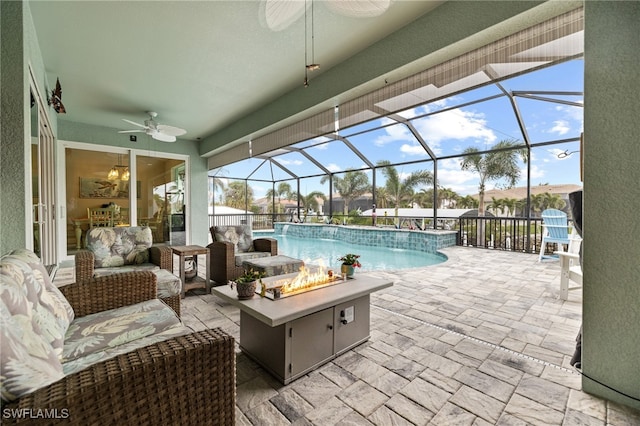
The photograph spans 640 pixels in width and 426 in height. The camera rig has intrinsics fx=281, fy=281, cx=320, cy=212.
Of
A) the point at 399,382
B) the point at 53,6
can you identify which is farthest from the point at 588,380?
Answer: the point at 53,6

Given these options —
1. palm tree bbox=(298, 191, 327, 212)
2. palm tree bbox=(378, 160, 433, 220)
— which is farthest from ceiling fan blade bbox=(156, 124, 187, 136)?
palm tree bbox=(298, 191, 327, 212)

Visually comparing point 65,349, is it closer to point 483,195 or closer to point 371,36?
point 371,36

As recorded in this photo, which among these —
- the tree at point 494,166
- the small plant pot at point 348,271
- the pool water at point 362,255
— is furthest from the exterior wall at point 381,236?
the small plant pot at point 348,271

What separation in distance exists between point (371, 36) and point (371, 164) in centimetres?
592

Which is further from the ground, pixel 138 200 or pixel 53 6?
pixel 53 6

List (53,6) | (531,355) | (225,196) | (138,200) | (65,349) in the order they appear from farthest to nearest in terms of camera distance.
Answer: (225,196)
(138,200)
(53,6)
(531,355)
(65,349)

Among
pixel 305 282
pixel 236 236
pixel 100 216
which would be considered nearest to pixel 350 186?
pixel 236 236

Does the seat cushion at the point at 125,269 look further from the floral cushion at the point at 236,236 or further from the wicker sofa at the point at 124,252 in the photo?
the floral cushion at the point at 236,236

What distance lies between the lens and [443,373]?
72.9 inches

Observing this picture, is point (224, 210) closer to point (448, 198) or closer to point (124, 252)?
point (448, 198)

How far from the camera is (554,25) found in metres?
2.12

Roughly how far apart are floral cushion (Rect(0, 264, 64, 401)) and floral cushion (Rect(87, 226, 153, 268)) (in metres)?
2.41

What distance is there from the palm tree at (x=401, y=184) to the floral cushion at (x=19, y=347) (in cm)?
979

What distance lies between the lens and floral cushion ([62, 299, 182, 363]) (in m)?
1.38
